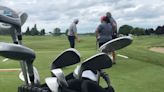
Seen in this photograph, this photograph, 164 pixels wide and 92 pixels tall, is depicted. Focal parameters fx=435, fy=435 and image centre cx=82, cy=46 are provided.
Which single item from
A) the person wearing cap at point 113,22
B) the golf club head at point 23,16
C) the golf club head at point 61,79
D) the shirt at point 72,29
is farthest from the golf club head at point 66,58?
the shirt at point 72,29

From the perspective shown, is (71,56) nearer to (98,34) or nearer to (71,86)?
(71,86)

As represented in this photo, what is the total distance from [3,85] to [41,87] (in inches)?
217

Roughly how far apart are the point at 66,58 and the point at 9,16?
62 cm

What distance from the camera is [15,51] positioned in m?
3.04

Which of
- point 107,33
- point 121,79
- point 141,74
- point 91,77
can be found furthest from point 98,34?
point 91,77

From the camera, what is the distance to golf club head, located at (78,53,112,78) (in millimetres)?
3473

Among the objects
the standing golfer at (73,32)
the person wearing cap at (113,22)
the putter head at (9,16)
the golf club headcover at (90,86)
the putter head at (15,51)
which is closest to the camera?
the putter head at (15,51)

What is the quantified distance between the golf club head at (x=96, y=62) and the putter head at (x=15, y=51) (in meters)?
0.54

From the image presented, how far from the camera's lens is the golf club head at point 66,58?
11.8 feet

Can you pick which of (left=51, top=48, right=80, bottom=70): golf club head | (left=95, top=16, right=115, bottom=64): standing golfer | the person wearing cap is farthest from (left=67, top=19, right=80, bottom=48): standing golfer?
(left=51, top=48, right=80, bottom=70): golf club head

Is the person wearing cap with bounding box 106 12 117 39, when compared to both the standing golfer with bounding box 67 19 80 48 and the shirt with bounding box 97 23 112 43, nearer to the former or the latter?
the shirt with bounding box 97 23 112 43

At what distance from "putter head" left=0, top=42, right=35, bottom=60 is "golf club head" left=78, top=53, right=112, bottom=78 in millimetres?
538

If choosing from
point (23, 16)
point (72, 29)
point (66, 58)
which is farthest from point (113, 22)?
point (66, 58)

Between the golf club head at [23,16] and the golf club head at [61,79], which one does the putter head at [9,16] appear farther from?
the golf club head at [61,79]
